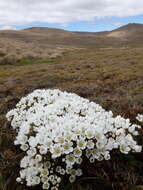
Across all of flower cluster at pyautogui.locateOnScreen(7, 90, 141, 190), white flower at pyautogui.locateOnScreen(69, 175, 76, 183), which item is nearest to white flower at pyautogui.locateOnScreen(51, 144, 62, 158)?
flower cluster at pyautogui.locateOnScreen(7, 90, 141, 190)

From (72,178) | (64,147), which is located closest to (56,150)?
(64,147)

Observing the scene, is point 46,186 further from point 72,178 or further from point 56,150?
point 56,150

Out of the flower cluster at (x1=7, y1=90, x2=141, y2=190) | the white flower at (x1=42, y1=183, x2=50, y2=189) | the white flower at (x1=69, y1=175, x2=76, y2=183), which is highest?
the flower cluster at (x1=7, y1=90, x2=141, y2=190)

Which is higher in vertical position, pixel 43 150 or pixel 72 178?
pixel 43 150

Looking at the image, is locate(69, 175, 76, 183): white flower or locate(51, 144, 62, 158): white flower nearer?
locate(51, 144, 62, 158): white flower

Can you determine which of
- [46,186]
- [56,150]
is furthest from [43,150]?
[46,186]

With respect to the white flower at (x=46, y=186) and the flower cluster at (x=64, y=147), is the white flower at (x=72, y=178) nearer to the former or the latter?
the flower cluster at (x=64, y=147)

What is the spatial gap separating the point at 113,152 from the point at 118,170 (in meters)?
0.25

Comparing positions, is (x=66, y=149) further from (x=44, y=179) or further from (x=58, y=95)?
(x=58, y=95)

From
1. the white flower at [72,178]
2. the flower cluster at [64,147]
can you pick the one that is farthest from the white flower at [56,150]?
the white flower at [72,178]

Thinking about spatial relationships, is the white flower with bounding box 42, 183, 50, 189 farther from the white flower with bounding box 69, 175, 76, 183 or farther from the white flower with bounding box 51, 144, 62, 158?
the white flower with bounding box 51, 144, 62, 158

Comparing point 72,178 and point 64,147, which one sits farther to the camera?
point 72,178

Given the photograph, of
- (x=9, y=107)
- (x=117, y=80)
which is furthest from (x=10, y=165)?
(x=117, y=80)

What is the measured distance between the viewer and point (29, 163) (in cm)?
294
